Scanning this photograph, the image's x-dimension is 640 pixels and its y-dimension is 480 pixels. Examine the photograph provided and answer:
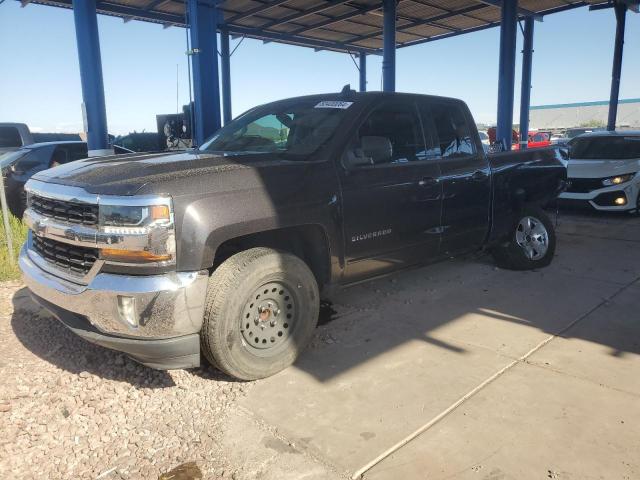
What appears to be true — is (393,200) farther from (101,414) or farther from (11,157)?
(11,157)

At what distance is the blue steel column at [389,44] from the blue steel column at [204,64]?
631 cm

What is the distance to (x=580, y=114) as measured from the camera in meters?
71.6

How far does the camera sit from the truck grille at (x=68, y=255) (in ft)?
9.55

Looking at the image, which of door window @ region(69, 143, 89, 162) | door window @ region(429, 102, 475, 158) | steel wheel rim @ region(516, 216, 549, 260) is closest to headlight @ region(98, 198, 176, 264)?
door window @ region(429, 102, 475, 158)

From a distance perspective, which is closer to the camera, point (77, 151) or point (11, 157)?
point (11, 157)

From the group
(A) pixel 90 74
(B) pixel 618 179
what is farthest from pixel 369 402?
(A) pixel 90 74

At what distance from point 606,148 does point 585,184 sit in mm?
1267

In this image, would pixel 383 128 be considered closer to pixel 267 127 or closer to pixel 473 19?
pixel 267 127

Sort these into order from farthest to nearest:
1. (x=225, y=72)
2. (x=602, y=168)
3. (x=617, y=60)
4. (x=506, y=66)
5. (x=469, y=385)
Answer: (x=225, y=72) < (x=617, y=60) < (x=506, y=66) < (x=602, y=168) < (x=469, y=385)

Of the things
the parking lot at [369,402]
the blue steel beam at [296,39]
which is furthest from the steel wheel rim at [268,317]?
the blue steel beam at [296,39]

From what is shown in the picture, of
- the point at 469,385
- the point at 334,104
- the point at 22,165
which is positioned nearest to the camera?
the point at 469,385

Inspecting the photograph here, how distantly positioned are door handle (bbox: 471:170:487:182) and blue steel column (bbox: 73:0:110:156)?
767 cm

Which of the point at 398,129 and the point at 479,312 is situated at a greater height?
the point at 398,129

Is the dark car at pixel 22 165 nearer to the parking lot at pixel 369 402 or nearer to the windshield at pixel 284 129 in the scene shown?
the parking lot at pixel 369 402
